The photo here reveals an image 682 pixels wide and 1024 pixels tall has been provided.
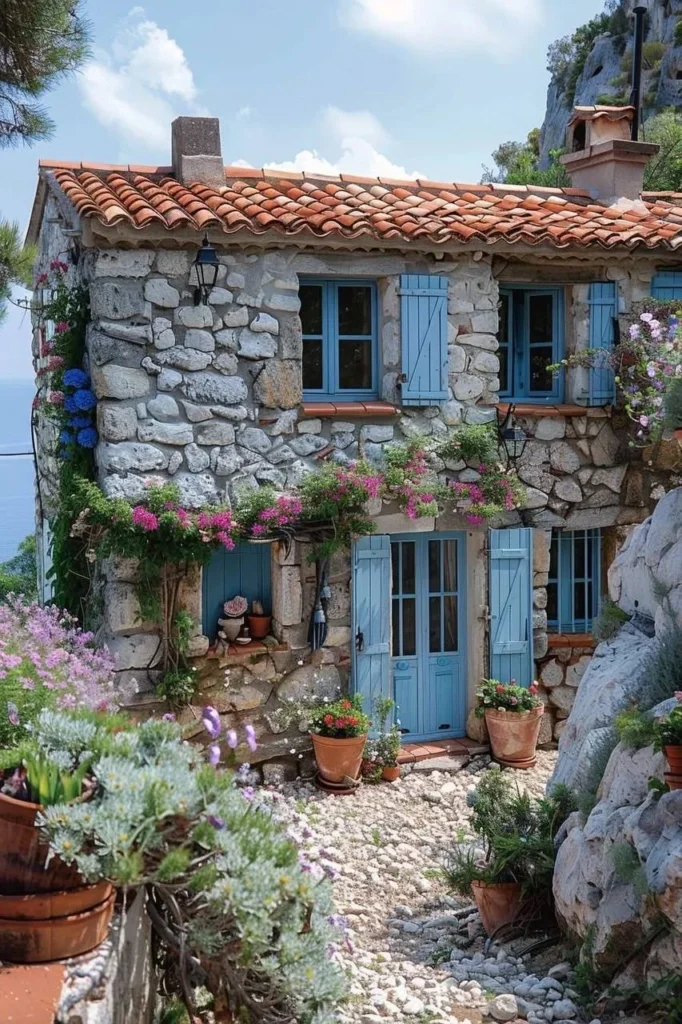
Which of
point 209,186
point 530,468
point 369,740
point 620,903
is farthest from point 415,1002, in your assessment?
point 209,186

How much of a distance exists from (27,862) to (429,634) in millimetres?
6233

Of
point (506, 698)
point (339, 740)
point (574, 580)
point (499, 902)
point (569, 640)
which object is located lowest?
point (499, 902)

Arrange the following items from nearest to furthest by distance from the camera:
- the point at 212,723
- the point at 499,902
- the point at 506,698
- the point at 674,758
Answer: the point at 212,723
the point at 674,758
the point at 499,902
the point at 506,698

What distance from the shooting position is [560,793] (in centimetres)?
557

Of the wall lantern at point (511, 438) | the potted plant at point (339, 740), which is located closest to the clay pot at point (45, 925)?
the potted plant at point (339, 740)

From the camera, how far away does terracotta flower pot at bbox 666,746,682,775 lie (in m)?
4.21

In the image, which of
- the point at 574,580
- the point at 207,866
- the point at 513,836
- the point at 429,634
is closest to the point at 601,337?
the point at 574,580

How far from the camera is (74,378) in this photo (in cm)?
764

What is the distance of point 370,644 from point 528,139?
23.5m

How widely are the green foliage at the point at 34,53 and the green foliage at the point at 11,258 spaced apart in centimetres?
77

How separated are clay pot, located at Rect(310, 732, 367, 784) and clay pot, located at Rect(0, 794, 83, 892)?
517 centimetres

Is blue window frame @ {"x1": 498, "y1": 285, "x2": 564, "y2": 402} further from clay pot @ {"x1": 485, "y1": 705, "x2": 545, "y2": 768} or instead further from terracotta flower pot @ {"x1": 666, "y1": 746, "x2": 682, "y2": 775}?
terracotta flower pot @ {"x1": 666, "y1": 746, "x2": 682, "y2": 775}

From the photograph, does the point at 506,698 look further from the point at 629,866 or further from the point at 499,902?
the point at 629,866

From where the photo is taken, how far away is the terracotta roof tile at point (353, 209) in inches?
295
